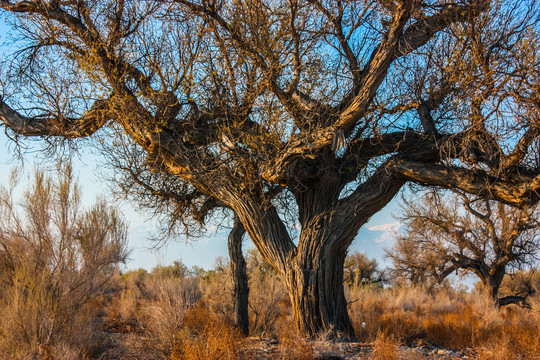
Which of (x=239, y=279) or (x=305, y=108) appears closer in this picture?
(x=305, y=108)

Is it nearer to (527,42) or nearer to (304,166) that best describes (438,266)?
(304,166)

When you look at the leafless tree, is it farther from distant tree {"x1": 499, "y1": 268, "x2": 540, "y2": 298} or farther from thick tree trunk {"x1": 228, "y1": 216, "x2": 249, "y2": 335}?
distant tree {"x1": 499, "y1": 268, "x2": 540, "y2": 298}

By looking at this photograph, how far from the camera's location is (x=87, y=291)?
728 cm

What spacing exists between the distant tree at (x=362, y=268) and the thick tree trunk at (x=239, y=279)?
18934 millimetres

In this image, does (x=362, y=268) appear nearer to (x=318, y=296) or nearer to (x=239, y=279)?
(x=239, y=279)

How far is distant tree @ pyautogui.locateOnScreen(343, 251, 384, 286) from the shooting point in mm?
27375

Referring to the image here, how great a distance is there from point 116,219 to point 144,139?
3413 millimetres

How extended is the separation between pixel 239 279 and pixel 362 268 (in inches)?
806

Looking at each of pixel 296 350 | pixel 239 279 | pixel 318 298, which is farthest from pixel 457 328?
pixel 296 350

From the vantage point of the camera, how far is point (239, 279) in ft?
30.6

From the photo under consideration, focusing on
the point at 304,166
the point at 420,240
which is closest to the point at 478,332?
the point at 304,166

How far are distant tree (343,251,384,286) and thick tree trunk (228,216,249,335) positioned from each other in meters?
18.9

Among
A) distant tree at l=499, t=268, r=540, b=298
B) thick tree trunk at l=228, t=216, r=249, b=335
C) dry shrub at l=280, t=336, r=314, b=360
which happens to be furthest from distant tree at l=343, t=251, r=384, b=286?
dry shrub at l=280, t=336, r=314, b=360

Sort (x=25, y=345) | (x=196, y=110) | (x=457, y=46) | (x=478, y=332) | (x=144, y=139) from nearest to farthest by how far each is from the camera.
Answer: (x=25, y=345) < (x=457, y=46) < (x=144, y=139) < (x=196, y=110) < (x=478, y=332)
